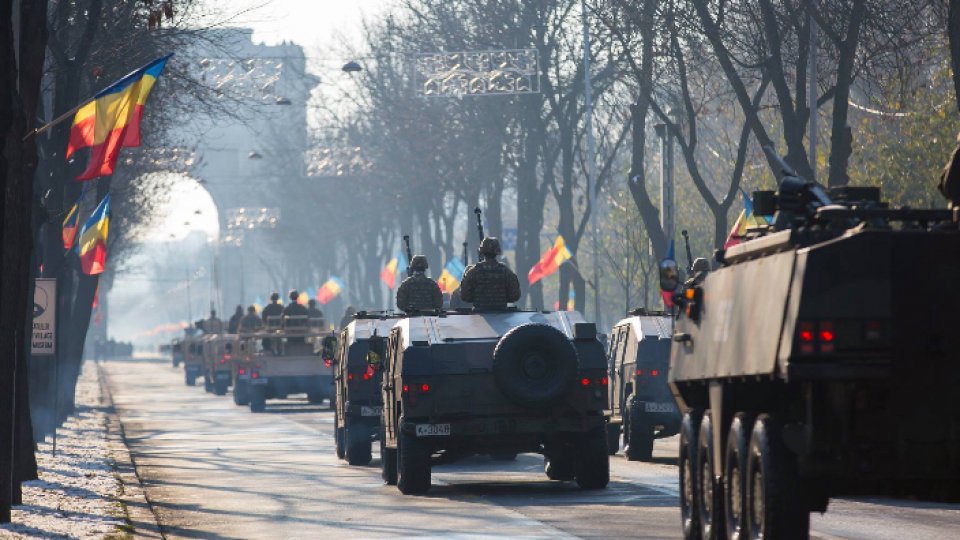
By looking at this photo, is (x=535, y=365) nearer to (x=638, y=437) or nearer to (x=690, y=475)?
(x=690, y=475)

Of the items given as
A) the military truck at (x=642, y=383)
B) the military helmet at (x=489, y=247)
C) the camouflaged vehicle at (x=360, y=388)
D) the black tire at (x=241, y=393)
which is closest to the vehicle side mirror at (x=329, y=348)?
the camouflaged vehicle at (x=360, y=388)

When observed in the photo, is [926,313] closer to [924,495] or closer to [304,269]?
[924,495]

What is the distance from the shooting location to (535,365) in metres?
19.1

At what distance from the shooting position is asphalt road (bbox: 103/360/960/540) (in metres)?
15.7

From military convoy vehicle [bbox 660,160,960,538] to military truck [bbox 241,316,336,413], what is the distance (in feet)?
109

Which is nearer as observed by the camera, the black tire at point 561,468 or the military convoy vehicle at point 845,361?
the military convoy vehicle at point 845,361

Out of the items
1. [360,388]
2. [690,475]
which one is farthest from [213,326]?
[690,475]

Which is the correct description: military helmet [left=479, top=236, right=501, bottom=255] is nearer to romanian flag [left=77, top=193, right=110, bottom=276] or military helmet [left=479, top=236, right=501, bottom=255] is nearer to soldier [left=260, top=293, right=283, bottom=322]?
romanian flag [left=77, top=193, right=110, bottom=276]

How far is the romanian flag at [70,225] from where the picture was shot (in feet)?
113

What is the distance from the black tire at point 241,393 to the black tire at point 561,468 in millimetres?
27637

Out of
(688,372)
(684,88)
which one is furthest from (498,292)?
(684,88)

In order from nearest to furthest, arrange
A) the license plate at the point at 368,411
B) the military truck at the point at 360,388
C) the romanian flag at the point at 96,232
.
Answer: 1. the military truck at the point at 360,388
2. the license plate at the point at 368,411
3. the romanian flag at the point at 96,232

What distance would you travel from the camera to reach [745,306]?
468 inches

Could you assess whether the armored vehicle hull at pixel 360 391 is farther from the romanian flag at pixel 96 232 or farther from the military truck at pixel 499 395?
the romanian flag at pixel 96 232
